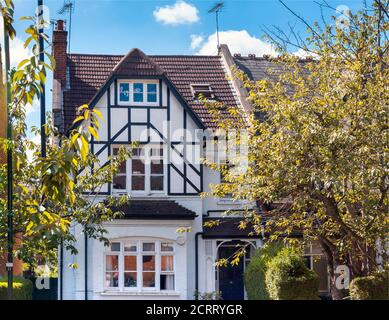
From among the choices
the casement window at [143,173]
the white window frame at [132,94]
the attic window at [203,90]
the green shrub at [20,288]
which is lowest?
the green shrub at [20,288]

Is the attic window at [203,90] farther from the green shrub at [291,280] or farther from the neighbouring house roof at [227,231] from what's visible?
the green shrub at [291,280]

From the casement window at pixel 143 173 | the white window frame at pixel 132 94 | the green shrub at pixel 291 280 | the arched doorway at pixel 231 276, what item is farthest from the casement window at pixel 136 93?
the green shrub at pixel 291 280

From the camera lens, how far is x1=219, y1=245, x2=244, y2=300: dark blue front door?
3081 cm

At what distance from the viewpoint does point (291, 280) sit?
23234 millimetres

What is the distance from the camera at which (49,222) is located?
27.2ft

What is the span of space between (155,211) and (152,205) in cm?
57

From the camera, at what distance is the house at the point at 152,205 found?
29172mm

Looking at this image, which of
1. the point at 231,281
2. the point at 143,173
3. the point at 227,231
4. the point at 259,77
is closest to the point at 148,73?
the point at 143,173

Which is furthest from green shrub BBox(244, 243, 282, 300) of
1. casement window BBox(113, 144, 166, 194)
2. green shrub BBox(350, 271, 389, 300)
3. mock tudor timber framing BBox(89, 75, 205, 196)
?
casement window BBox(113, 144, 166, 194)

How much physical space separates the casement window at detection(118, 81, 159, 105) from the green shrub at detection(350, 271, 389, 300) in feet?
43.4

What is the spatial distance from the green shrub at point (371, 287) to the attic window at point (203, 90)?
14.5 m

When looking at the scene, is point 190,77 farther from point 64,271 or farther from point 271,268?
point 271,268
